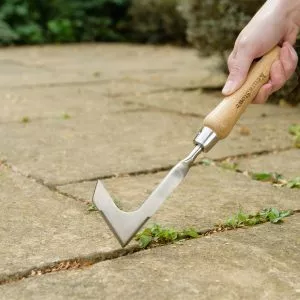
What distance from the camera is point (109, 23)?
8914 mm

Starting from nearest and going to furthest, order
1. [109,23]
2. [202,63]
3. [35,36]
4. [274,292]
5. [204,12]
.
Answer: [274,292] < [204,12] < [202,63] < [35,36] < [109,23]

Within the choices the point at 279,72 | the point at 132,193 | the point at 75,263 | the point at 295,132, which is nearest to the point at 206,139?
the point at 279,72

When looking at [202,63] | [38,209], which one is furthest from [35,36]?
[38,209]

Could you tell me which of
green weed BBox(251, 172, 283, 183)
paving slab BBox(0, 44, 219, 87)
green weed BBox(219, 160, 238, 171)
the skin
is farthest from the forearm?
paving slab BBox(0, 44, 219, 87)

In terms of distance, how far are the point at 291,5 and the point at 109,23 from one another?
24.0 ft

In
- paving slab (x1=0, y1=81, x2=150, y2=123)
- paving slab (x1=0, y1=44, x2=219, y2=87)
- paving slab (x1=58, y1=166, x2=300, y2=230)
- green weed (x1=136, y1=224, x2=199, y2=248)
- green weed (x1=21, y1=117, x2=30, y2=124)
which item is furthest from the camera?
paving slab (x1=0, y1=44, x2=219, y2=87)

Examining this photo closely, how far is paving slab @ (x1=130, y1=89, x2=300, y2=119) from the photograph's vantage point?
355cm

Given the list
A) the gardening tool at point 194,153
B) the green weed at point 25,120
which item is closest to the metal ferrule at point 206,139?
the gardening tool at point 194,153

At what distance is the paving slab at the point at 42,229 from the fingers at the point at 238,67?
44 cm

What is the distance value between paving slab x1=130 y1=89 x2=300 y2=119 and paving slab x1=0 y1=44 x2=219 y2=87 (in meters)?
0.30

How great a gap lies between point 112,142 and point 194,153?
3.94ft

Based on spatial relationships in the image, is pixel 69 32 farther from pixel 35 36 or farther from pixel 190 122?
pixel 190 122

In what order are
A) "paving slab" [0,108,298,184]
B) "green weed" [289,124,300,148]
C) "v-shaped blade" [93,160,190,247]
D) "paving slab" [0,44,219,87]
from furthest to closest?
"paving slab" [0,44,219,87] → "green weed" [289,124,300,148] → "paving slab" [0,108,298,184] → "v-shaped blade" [93,160,190,247]

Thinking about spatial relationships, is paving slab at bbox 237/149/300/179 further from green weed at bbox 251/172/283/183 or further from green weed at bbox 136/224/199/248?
green weed at bbox 136/224/199/248
